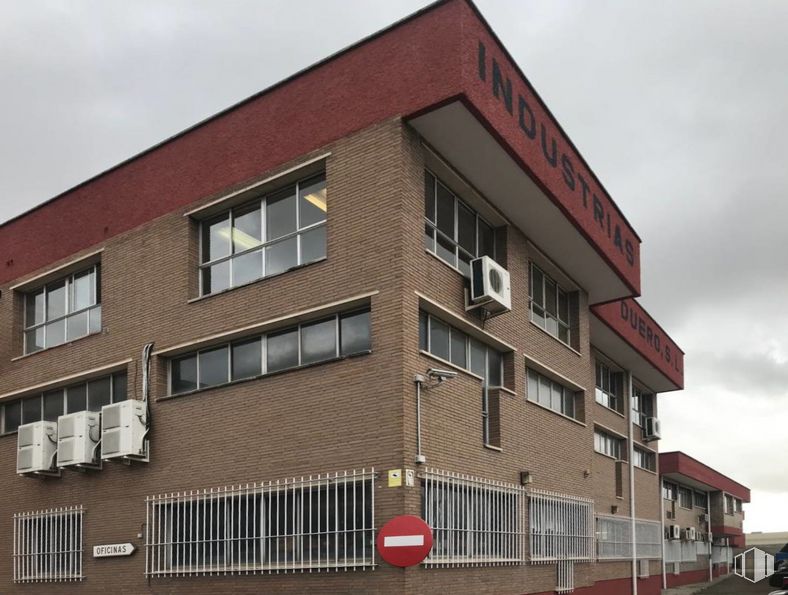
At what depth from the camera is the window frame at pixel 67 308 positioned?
1927cm

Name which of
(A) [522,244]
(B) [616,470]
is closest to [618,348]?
(B) [616,470]

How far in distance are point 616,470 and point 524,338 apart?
11.9m

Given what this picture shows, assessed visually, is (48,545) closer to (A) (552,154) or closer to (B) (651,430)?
(A) (552,154)

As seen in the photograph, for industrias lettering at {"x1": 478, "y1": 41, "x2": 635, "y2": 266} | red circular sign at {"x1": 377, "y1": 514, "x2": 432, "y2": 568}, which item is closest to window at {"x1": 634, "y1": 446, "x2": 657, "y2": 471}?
industrias lettering at {"x1": 478, "y1": 41, "x2": 635, "y2": 266}

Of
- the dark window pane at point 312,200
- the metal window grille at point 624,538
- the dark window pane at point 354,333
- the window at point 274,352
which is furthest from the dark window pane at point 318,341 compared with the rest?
the metal window grille at point 624,538

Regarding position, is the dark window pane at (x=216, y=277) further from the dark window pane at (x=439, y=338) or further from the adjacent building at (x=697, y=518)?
the adjacent building at (x=697, y=518)

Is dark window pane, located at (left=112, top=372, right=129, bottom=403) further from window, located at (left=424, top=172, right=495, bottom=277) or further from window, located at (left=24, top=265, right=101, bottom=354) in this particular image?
window, located at (left=424, top=172, right=495, bottom=277)

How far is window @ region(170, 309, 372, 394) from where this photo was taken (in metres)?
14.8

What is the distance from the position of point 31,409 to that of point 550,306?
11.7 m

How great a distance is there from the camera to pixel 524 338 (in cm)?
1850

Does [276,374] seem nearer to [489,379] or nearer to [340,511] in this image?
[340,511]

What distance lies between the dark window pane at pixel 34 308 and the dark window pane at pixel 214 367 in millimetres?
5957

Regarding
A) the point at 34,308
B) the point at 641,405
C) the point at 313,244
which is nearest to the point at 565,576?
the point at 313,244

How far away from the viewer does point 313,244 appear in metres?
15.6
